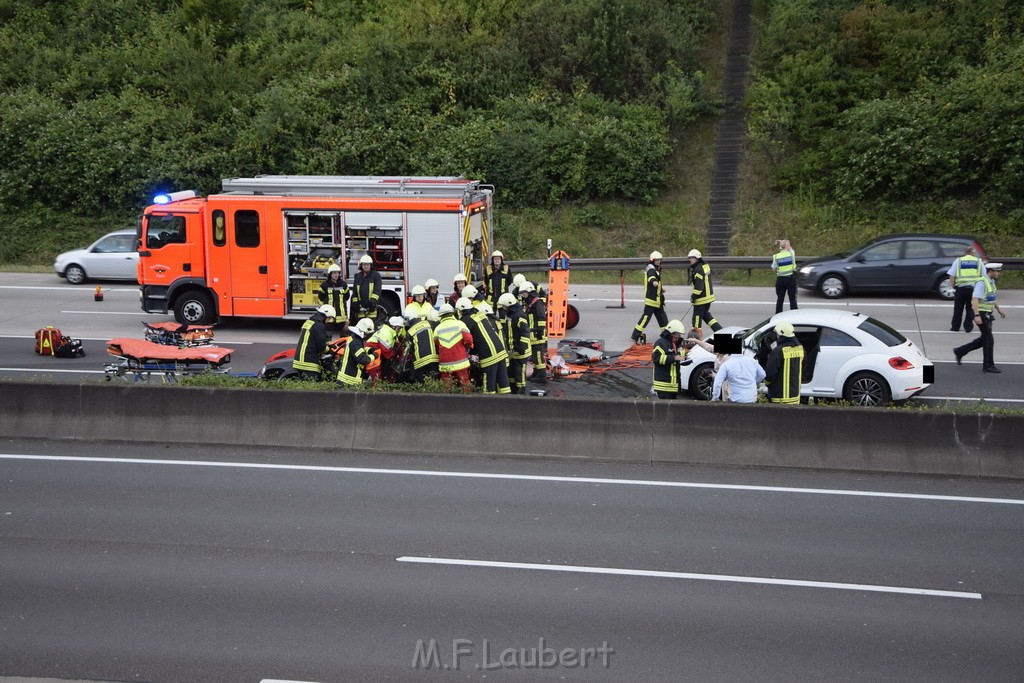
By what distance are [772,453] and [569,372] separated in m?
4.69

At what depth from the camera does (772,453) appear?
38.8ft

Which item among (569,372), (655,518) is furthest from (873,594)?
(569,372)

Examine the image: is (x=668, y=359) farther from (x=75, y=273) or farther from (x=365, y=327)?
(x=75, y=273)

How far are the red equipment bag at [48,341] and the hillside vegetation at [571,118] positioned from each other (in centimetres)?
1298

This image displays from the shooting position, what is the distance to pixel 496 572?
29.5ft

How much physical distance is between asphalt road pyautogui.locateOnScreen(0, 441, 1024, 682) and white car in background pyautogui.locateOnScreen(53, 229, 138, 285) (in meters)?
15.0

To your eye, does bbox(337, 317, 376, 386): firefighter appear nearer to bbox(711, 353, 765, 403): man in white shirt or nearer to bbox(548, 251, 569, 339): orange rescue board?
bbox(711, 353, 765, 403): man in white shirt

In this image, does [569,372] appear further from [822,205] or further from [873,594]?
[822,205]

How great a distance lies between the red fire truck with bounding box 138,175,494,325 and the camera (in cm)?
1962

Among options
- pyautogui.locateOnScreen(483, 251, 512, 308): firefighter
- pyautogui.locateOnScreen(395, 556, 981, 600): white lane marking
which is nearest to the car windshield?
pyautogui.locateOnScreen(395, 556, 981, 600): white lane marking

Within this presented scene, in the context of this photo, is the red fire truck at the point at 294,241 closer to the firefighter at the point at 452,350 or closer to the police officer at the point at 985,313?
the firefighter at the point at 452,350

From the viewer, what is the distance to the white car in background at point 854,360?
46.1ft

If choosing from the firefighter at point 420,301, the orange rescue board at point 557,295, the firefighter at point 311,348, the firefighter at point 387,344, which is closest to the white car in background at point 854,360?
the firefighter at point 420,301

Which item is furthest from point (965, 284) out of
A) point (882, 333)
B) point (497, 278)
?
point (497, 278)
